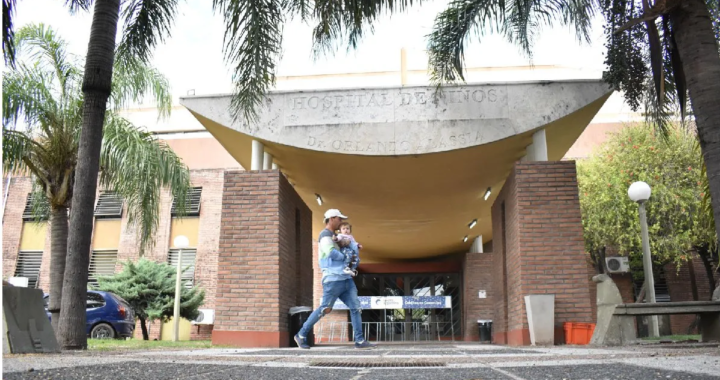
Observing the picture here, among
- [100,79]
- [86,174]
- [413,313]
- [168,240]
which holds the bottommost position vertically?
[413,313]

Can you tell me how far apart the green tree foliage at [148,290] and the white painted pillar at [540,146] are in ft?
47.7

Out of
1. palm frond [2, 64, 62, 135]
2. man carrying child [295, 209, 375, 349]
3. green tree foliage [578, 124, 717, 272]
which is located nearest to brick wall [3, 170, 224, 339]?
palm frond [2, 64, 62, 135]

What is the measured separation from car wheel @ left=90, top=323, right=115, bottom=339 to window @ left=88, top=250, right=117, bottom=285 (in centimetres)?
1183

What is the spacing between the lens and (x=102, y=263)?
27.5 metres

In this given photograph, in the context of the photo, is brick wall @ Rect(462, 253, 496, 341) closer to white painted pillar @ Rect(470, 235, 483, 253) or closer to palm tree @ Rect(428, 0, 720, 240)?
white painted pillar @ Rect(470, 235, 483, 253)

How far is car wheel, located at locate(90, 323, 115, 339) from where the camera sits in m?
15.9

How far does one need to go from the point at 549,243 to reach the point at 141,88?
8950mm

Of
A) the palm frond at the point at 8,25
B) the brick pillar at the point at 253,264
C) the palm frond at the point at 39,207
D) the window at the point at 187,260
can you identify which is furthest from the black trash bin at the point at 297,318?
the window at the point at 187,260

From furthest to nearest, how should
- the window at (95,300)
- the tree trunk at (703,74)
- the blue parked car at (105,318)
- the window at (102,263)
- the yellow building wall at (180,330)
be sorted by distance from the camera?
the window at (102,263), the yellow building wall at (180,330), the window at (95,300), the blue parked car at (105,318), the tree trunk at (703,74)

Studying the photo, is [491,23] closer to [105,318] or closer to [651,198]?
[105,318]

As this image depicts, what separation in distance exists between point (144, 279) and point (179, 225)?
6.90 meters

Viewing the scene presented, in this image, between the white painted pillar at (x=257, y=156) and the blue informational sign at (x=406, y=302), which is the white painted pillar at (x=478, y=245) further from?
the white painted pillar at (x=257, y=156)

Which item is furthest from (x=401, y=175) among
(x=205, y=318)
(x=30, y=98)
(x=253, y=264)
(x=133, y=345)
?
(x=205, y=318)

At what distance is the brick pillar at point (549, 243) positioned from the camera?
920cm
